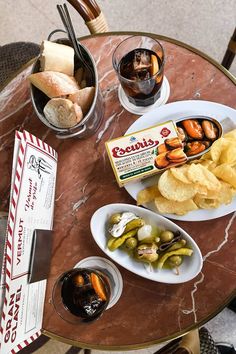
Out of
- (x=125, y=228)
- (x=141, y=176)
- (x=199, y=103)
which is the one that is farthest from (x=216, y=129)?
(x=125, y=228)

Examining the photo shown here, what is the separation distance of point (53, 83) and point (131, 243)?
45 cm

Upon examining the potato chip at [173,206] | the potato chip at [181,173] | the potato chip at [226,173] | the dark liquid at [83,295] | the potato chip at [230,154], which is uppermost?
the potato chip at [230,154]

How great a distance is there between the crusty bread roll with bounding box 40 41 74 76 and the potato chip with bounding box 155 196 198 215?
421 mm

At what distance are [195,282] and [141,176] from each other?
31 cm

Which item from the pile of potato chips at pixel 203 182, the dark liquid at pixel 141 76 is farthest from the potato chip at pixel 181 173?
the dark liquid at pixel 141 76

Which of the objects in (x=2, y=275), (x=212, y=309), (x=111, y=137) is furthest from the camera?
(x=111, y=137)

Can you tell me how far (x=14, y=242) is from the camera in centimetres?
95

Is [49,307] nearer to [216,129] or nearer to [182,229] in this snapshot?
[182,229]

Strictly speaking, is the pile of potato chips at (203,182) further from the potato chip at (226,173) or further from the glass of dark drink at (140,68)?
the glass of dark drink at (140,68)

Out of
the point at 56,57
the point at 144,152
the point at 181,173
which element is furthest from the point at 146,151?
the point at 56,57

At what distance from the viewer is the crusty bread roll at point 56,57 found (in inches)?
42.7

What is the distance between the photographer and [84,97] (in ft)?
3.57

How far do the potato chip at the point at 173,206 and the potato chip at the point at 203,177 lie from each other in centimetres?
6

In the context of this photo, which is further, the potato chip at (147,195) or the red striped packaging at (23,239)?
the potato chip at (147,195)
